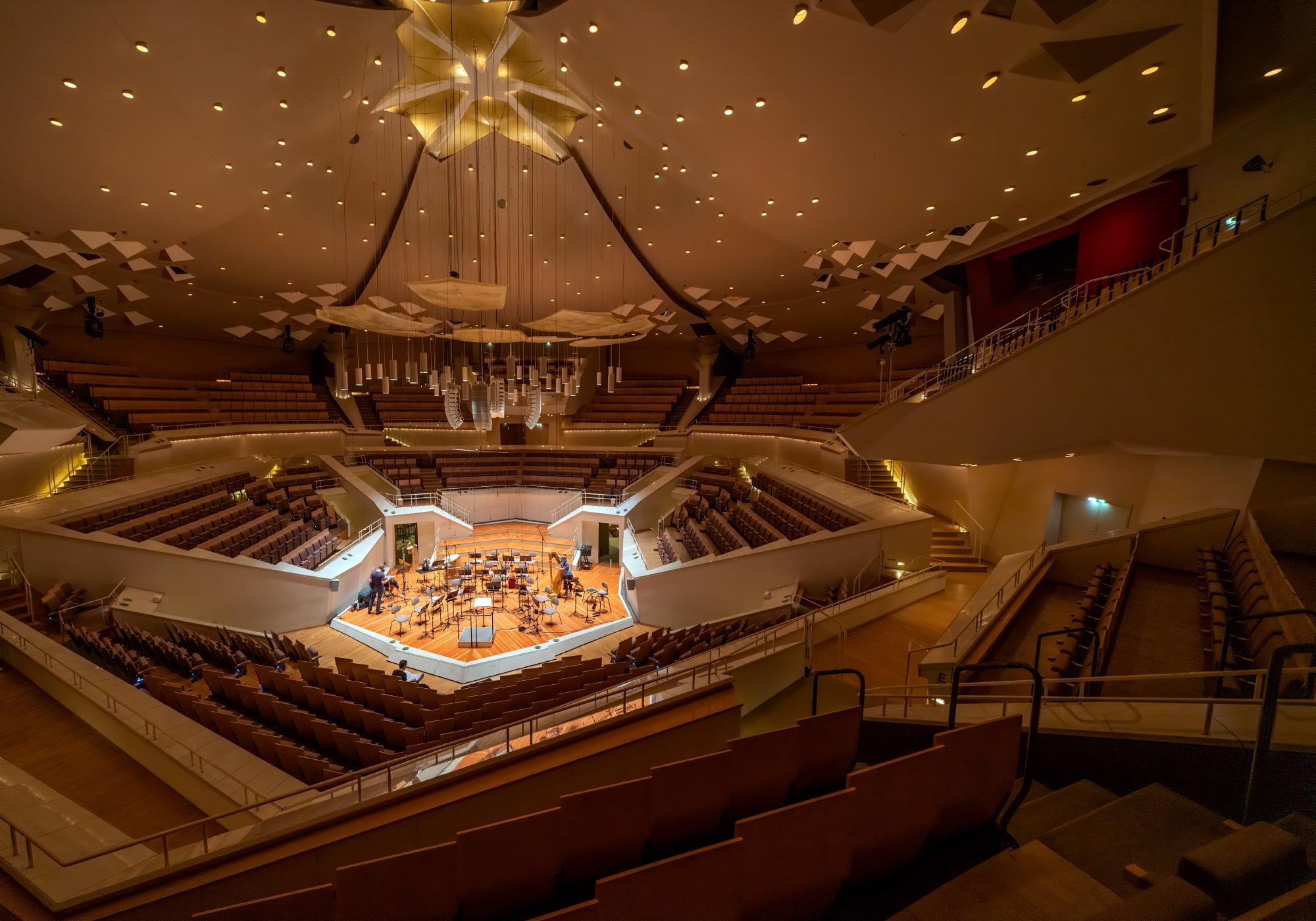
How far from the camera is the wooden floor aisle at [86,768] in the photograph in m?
3.95

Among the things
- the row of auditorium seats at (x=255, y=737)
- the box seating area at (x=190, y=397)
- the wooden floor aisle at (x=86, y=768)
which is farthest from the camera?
the box seating area at (x=190, y=397)

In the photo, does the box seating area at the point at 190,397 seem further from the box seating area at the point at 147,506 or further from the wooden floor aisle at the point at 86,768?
the wooden floor aisle at the point at 86,768

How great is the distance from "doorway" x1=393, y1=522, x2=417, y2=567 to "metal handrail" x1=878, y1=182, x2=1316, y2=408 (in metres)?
12.4

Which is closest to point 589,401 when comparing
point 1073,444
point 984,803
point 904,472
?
point 904,472

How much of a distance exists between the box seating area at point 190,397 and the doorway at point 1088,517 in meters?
20.2

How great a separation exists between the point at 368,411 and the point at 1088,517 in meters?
21.7

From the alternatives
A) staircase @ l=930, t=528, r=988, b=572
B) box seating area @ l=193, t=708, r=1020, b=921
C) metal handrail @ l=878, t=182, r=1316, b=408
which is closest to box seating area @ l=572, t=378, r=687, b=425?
metal handrail @ l=878, t=182, r=1316, b=408

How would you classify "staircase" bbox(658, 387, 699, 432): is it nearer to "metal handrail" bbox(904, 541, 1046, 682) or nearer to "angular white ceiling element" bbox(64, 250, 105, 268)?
"metal handrail" bbox(904, 541, 1046, 682)

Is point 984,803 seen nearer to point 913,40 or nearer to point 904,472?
point 913,40

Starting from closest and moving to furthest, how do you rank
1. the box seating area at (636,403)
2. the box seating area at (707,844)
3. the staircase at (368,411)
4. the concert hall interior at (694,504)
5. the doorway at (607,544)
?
1. the box seating area at (707,844)
2. the concert hall interior at (694,504)
3. the doorway at (607,544)
4. the staircase at (368,411)
5. the box seating area at (636,403)

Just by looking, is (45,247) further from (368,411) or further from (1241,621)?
(1241,621)

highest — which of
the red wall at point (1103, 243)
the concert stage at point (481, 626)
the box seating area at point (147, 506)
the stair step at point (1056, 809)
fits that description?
the red wall at point (1103, 243)

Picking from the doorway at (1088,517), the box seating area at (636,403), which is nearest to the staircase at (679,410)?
the box seating area at (636,403)

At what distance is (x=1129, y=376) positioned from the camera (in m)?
5.51
